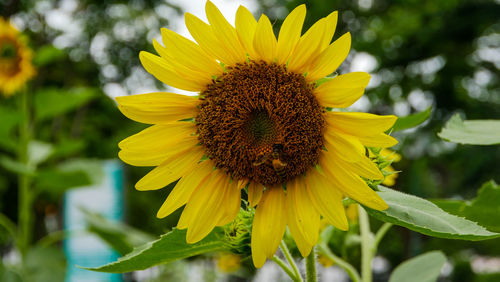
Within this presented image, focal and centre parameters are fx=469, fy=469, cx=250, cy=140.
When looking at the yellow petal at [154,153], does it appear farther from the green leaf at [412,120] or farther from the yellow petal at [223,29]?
the green leaf at [412,120]

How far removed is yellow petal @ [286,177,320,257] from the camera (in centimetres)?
51

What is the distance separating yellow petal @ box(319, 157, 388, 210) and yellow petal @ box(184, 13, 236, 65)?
0.59 feet

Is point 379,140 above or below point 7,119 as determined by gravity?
below

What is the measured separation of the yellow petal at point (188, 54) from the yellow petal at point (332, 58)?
12cm

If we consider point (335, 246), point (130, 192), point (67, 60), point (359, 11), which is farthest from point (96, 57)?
point (335, 246)

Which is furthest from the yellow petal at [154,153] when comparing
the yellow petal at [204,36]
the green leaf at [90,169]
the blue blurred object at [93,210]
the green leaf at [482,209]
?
the blue blurred object at [93,210]

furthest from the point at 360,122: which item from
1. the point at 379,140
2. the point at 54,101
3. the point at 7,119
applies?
the point at 54,101

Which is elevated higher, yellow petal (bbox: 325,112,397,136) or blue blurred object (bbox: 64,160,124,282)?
yellow petal (bbox: 325,112,397,136)

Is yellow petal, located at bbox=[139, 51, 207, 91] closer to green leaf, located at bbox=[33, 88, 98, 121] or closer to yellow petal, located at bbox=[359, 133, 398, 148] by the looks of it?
yellow petal, located at bbox=[359, 133, 398, 148]

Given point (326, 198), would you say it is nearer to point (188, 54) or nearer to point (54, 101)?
point (188, 54)

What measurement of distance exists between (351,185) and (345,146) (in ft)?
0.15

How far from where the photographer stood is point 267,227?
53 cm

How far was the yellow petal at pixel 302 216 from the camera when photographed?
51 cm

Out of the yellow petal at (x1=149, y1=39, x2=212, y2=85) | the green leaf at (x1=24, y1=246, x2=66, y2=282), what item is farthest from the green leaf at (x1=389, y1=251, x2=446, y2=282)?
the green leaf at (x1=24, y1=246, x2=66, y2=282)
